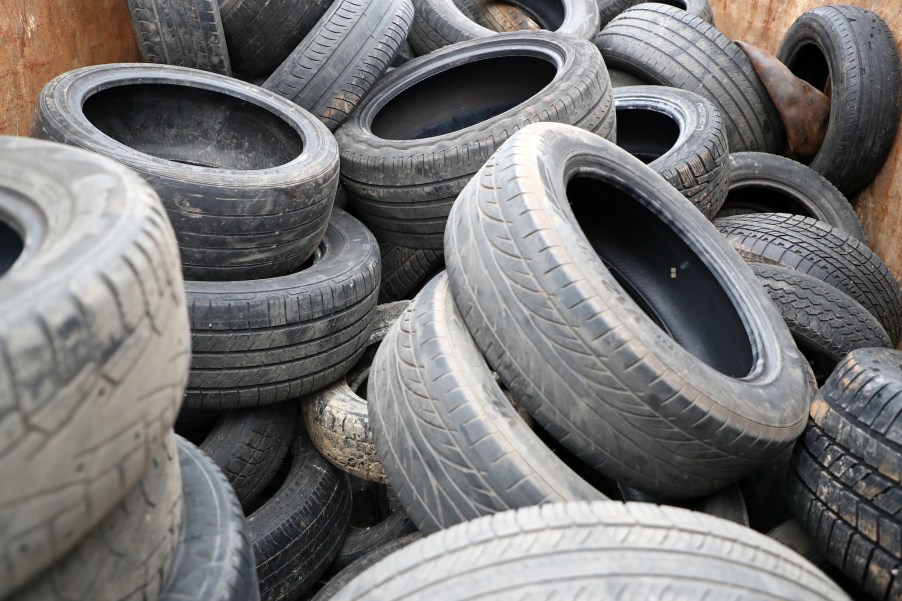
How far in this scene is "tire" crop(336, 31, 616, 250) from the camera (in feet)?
10.1

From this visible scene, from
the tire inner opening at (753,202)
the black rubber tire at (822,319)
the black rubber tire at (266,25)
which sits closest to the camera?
the black rubber tire at (822,319)

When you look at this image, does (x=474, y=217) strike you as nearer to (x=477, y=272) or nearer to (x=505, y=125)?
(x=477, y=272)

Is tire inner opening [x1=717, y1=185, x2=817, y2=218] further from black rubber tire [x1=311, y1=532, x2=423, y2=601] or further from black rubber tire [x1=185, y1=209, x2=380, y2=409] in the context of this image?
black rubber tire [x1=311, y1=532, x2=423, y2=601]

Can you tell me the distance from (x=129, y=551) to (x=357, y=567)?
4.71 feet

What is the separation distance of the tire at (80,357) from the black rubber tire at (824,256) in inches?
110

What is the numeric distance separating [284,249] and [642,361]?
1.45m

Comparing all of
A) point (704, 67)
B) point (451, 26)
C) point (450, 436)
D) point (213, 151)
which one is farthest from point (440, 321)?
point (704, 67)

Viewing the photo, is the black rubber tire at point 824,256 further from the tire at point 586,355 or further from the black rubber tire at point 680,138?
the tire at point 586,355

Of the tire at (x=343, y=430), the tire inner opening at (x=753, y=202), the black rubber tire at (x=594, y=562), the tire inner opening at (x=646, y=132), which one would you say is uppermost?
the black rubber tire at (x=594, y=562)

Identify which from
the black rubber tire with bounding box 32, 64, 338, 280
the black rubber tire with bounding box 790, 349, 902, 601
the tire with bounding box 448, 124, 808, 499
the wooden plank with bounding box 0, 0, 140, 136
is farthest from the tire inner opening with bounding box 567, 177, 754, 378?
the wooden plank with bounding box 0, 0, 140, 136

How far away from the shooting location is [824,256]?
338 centimetres

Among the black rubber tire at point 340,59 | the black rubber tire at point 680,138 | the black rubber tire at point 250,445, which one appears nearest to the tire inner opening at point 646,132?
the black rubber tire at point 680,138

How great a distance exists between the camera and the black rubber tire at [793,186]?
13.0ft

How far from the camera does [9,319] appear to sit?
38.7 inches
